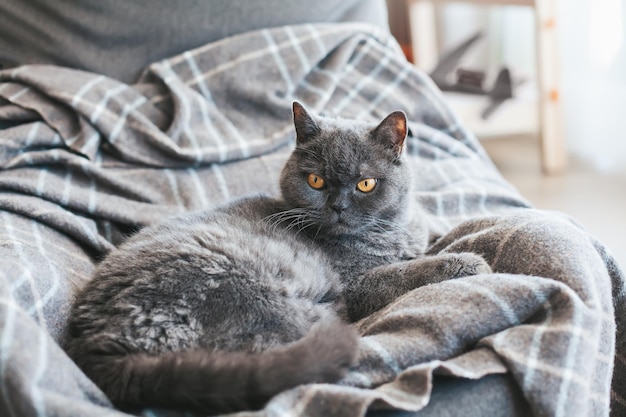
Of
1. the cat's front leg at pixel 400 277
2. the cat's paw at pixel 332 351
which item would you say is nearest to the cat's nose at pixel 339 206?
the cat's front leg at pixel 400 277

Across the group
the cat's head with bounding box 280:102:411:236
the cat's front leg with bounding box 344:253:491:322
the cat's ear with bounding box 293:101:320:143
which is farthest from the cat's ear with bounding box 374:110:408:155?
the cat's front leg with bounding box 344:253:491:322

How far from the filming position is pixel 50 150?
5.22ft

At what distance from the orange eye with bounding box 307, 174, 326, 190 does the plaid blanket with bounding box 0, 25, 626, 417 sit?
29cm

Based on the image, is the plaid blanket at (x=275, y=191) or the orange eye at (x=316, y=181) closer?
the plaid blanket at (x=275, y=191)

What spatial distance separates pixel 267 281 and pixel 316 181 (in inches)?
10.7

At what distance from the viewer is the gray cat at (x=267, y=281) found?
942 mm

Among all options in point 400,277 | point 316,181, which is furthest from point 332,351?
point 316,181

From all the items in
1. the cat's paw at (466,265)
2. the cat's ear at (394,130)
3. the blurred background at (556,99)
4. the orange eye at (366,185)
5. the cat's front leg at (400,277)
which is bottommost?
the blurred background at (556,99)

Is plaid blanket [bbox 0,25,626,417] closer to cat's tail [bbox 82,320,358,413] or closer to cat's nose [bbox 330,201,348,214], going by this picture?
cat's tail [bbox 82,320,358,413]

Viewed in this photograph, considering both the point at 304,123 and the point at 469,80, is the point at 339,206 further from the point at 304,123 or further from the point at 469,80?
the point at 469,80

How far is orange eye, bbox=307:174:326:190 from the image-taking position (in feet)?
4.37

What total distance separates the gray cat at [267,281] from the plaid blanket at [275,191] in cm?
5

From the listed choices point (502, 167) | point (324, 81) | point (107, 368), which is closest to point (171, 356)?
point (107, 368)

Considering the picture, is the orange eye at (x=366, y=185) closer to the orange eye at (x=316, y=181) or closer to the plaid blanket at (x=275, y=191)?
the orange eye at (x=316, y=181)
